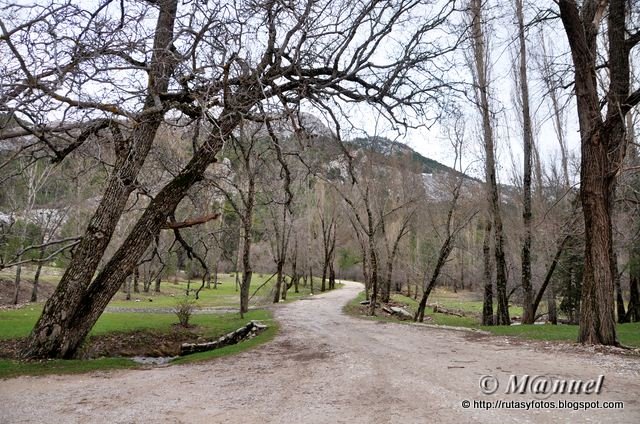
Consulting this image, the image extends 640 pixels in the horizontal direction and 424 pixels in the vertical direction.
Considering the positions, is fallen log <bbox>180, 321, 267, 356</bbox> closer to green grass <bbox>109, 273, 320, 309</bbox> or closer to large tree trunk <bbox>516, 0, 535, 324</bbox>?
large tree trunk <bbox>516, 0, 535, 324</bbox>

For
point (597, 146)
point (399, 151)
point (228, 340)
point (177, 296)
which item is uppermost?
point (399, 151)

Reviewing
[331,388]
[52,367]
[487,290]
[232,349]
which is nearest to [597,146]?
[331,388]

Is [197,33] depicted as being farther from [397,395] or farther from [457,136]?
[457,136]

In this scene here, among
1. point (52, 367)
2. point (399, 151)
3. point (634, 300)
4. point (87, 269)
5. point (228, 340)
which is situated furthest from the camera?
point (399, 151)

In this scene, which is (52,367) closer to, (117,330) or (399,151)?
(117,330)

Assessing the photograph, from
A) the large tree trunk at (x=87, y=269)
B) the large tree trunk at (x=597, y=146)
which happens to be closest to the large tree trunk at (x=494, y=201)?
the large tree trunk at (x=597, y=146)

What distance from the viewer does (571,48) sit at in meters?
8.69

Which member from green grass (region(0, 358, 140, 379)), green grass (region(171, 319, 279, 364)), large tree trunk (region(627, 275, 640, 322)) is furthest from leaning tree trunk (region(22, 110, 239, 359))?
large tree trunk (region(627, 275, 640, 322))

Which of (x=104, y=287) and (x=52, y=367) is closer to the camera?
(x=52, y=367)

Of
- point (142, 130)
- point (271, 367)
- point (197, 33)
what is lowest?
point (271, 367)

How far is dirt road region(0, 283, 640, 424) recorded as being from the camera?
175 inches

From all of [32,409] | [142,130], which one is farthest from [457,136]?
[32,409]

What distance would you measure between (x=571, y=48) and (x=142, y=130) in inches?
341

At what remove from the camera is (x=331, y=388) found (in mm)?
5516
